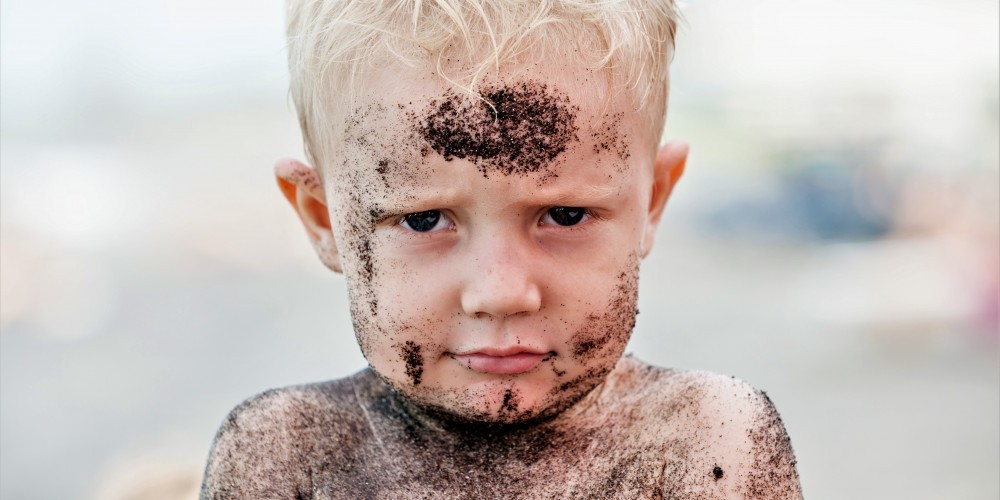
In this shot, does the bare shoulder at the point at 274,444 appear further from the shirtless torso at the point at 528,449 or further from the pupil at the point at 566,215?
the pupil at the point at 566,215

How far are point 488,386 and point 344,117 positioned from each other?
0.39 metres

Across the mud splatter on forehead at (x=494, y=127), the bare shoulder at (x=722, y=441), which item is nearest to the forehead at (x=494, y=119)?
the mud splatter on forehead at (x=494, y=127)

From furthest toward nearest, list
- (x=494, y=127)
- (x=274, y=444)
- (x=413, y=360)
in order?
(x=274, y=444), (x=413, y=360), (x=494, y=127)

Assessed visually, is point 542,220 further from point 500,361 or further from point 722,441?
point 722,441

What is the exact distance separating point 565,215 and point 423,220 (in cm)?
18

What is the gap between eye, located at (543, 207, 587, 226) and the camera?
123 centimetres

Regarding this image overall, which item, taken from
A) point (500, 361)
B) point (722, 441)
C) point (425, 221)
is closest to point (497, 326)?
point (500, 361)

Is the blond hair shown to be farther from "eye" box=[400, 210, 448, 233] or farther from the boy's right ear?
"eye" box=[400, 210, 448, 233]

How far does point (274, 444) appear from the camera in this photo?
138 cm

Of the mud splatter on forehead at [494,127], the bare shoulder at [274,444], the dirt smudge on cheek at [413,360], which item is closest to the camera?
the mud splatter on forehead at [494,127]

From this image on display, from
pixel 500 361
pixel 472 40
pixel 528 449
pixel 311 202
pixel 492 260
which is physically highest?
pixel 472 40

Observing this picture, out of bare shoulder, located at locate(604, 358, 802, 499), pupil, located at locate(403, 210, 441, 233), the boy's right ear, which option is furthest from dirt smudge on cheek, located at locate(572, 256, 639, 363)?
the boy's right ear

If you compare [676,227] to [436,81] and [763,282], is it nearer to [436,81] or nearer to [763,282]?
[763,282]

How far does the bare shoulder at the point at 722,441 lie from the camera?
1254 mm
